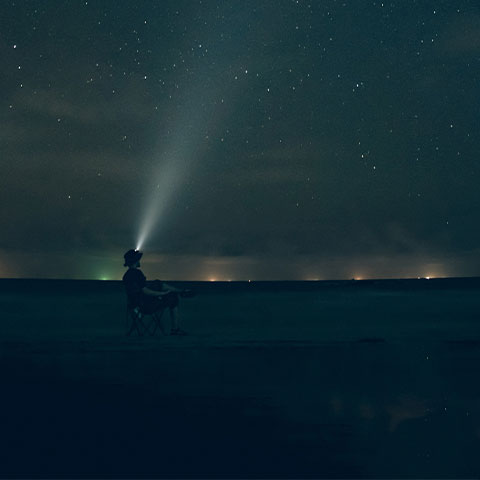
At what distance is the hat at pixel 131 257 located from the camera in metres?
16.0

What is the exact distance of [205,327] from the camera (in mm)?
20594

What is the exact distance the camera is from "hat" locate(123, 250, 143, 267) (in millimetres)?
16047

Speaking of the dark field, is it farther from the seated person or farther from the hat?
the hat

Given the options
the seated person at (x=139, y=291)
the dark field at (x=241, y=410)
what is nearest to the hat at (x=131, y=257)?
the seated person at (x=139, y=291)

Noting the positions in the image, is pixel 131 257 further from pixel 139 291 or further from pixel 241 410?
pixel 241 410

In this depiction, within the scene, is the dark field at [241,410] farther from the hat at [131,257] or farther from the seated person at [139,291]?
the hat at [131,257]

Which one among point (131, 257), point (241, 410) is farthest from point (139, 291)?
point (241, 410)

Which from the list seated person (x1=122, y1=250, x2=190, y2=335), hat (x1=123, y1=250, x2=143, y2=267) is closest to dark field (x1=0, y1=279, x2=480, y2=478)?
seated person (x1=122, y1=250, x2=190, y2=335)

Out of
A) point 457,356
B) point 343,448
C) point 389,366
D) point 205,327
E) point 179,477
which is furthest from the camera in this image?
point 205,327

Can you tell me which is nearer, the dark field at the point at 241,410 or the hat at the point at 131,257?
the dark field at the point at 241,410

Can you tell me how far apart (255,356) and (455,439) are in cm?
660

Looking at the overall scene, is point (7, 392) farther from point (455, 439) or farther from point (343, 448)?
point (455, 439)

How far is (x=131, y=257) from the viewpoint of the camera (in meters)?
16.1

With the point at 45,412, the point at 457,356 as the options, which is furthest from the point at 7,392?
the point at 457,356
